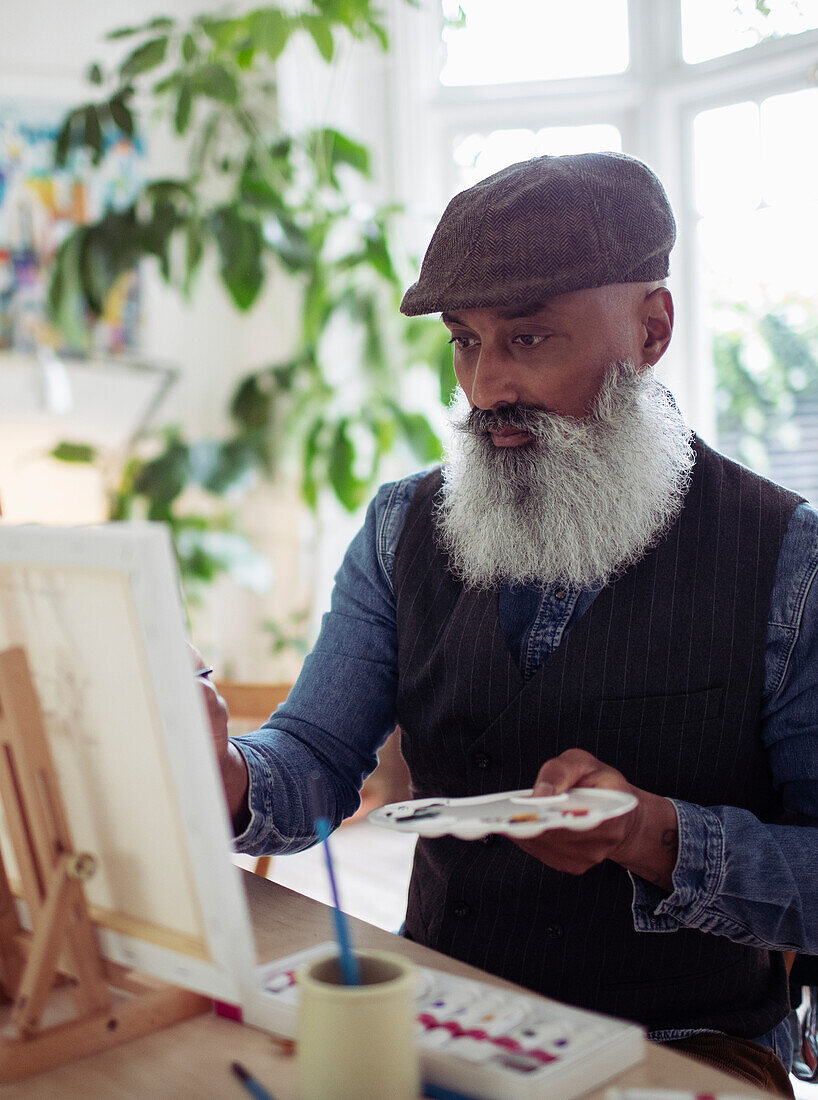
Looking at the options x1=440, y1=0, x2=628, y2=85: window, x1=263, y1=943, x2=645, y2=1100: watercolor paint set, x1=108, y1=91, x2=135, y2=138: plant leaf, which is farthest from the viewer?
x1=440, y1=0, x2=628, y2=85: window

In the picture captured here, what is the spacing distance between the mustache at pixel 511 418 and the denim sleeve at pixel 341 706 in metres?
0.19

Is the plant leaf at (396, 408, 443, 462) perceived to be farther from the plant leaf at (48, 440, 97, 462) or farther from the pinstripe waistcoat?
the pinstripe waistcoat

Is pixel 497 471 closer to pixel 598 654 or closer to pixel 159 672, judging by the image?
pixel 598 654

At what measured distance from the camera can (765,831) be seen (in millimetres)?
1026

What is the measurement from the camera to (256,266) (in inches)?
120

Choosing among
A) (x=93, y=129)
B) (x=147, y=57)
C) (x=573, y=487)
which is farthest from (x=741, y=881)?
(x=93, y=129)

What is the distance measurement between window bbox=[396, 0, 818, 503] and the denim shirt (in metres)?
1.86

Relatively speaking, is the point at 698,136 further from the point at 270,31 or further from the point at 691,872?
the point at 691,872

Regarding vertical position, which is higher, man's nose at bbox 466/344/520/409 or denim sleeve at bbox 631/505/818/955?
man's nose at bbox 466/344/520/409

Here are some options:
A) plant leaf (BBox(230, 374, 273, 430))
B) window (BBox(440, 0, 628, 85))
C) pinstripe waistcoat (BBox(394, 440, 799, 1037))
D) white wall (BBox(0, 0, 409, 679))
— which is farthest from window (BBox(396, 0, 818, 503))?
pinstripe waistcoat (BBox(394, 440, 799, 1037))

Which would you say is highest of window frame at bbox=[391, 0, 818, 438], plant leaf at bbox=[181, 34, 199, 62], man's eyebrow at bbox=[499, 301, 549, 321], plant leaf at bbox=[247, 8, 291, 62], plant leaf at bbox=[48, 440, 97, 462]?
plant leaf at bbox=[181, 34, 199, 62]

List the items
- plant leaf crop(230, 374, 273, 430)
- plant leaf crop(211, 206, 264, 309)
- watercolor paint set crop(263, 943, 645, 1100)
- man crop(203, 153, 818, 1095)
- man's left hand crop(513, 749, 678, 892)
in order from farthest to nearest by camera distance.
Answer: plant leaf crop(230, 374, 273, 430) → plant leaf crop(211, 206, 264, 309) → man crop(203, 153, 818, 1095) → man's left hand crop(513, 749, 678, 892) → watercolor paint set crop(263, 943, 645, 1100)

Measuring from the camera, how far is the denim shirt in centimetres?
100

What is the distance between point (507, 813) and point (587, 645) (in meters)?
0.42
